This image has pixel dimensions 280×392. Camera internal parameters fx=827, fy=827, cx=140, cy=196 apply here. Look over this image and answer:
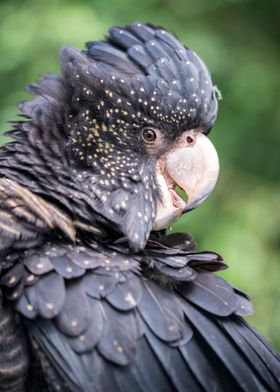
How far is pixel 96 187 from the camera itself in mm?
2895

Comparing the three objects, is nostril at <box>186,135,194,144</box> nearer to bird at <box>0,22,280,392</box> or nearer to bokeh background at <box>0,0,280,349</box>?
bird at <box>0,22,280,392</box>

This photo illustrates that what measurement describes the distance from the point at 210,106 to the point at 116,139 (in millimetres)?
390

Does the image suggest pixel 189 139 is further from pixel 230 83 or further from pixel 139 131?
pixel 230 83

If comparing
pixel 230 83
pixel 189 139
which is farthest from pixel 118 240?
pixel 230 83

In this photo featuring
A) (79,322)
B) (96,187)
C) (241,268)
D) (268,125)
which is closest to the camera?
(79,322)

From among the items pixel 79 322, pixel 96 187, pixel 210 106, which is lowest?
pixel 79 322

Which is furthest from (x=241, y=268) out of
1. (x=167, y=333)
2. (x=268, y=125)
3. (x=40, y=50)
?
(x=167, y=333)

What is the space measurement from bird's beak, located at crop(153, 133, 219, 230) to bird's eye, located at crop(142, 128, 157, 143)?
90 millimetres

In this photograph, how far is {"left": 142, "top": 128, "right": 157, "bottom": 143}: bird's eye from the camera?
9.83 ft

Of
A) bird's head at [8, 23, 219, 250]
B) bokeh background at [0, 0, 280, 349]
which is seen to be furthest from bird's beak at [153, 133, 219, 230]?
bokeh background at [0, 0, 280, 349]

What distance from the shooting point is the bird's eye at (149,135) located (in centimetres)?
300

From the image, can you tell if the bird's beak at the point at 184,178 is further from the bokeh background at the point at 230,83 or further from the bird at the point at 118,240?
the bokeh background at the point at 230,83

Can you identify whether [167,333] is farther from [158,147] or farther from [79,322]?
[158,147]

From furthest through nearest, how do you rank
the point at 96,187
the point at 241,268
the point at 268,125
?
the point at 268,125, the point at 241,268, the point at 96,187
